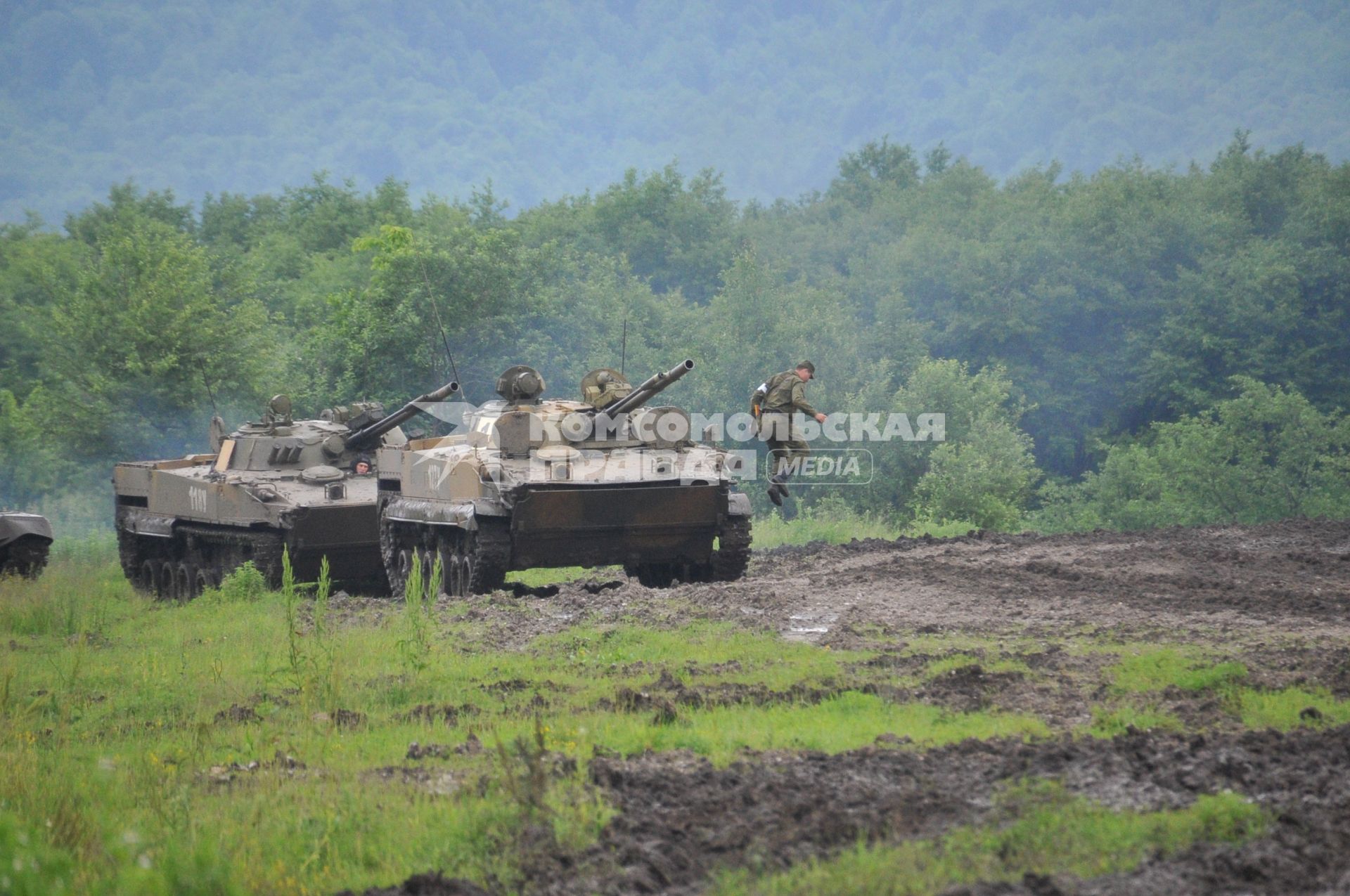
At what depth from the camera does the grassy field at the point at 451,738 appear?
541 cm

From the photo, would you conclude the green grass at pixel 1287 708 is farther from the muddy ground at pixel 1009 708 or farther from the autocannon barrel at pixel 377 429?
the autocannon barrel at pixel 377 429

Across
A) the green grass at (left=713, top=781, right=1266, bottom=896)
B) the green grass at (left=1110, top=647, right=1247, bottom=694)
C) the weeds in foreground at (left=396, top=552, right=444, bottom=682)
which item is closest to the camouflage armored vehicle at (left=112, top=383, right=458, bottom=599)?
the weeds in foreground at (left=396, top=552, right=444, bottom=682)

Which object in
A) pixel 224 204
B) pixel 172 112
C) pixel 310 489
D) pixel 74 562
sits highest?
pixel 172 112

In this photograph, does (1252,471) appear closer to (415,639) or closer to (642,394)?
(642,394)

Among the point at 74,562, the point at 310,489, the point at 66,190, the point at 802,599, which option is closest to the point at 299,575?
the point at 310,489

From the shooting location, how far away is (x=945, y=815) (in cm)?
580

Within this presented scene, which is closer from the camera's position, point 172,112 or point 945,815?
point 945,815

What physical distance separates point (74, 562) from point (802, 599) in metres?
17.8

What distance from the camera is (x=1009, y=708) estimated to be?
8.14m

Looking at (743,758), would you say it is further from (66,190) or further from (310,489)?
(66,190)

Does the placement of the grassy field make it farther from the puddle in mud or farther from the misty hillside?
the misty hillside

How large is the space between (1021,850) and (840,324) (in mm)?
33539

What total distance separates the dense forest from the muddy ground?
9073mm

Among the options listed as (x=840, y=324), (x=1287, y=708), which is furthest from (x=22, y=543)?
(x=840, y=324)
